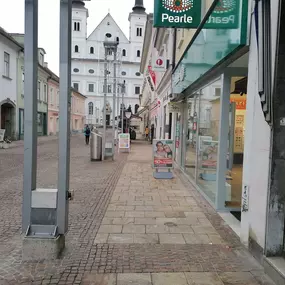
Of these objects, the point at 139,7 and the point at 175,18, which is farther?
the point at 139,7

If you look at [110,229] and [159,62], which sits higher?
[159,62]

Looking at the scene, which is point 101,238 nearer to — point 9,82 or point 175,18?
point 175,18

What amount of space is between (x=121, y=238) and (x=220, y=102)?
9.89ft

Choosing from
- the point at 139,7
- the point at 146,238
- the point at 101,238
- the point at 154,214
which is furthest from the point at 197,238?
the point at 139,7

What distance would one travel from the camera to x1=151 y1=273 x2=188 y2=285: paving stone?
3.06 m

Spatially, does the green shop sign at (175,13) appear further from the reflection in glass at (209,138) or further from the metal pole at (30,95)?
the metal pole at (30,95)

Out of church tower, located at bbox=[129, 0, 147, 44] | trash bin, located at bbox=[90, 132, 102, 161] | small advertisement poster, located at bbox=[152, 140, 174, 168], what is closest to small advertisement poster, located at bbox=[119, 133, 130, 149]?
trash bin, located at bbox=[90, 132, 102, 161]

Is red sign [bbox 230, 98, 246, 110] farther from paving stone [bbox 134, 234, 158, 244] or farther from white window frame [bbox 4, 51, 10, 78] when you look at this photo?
white window frame [bbox 4, 51, 10, 78]

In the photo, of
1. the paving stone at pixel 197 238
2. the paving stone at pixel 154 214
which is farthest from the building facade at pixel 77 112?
the paving stone at pixel 197 238

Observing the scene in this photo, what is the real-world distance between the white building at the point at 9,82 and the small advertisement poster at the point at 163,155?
17.3 m

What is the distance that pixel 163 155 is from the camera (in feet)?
29.1

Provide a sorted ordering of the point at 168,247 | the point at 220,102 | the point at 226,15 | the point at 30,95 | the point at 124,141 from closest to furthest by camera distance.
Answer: the point at 30,95 → the point at 168,247 → the point at 226,15 → the point at 220,102 → the point at 124,141

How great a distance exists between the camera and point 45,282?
3023mm

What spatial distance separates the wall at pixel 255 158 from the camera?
3.42 meters
